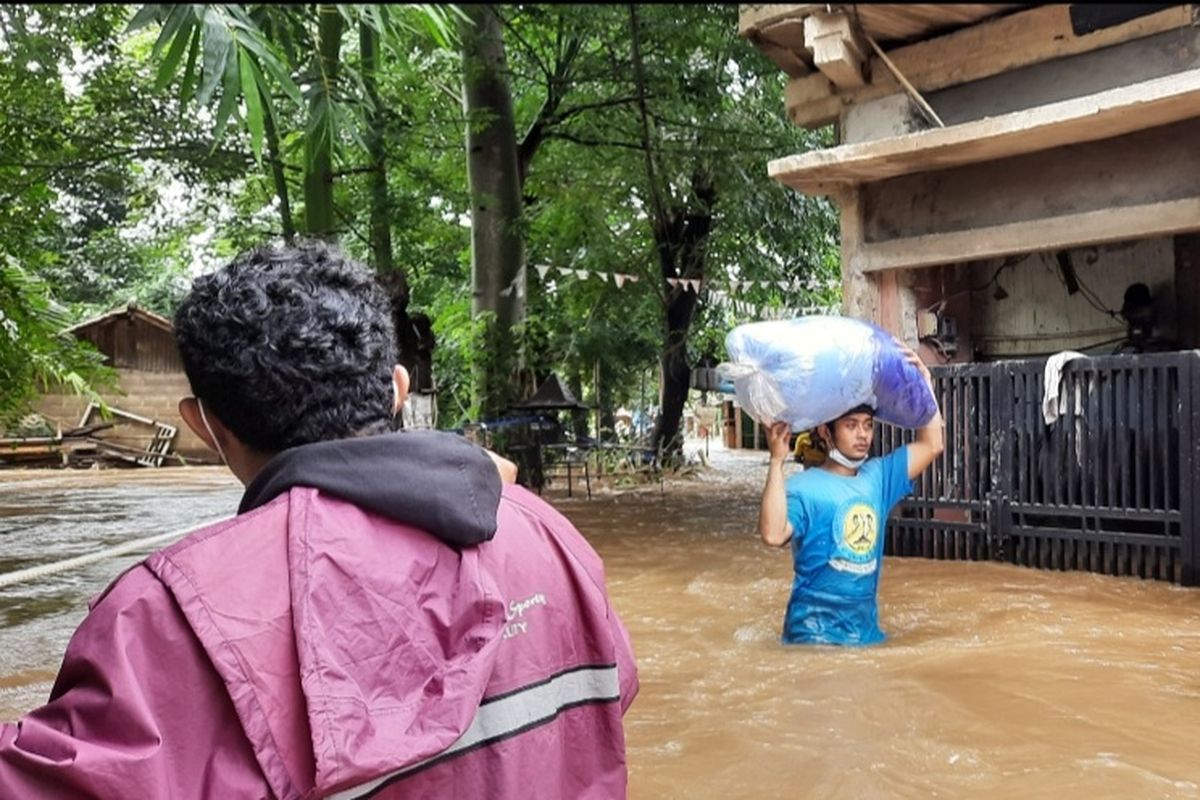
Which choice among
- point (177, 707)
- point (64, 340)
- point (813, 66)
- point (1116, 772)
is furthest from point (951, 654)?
point (64, 340)

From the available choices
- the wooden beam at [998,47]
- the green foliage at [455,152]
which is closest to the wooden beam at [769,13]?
the wooden beam at [998,47]

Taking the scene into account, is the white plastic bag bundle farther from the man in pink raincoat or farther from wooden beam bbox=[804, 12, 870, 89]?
wooden beam bbox=[804, 12, 870, 89]

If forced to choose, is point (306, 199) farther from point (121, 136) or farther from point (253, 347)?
point (253, 347)

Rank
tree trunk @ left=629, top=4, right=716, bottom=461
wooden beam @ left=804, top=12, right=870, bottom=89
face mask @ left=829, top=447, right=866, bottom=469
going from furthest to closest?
tree trunk @ left=629, top=4, right=716, bottom=461 < wooden beam @ left=804, top=12, right=870, bottom=89 < face mask @ left=829, top=447, right=866, bottom=469

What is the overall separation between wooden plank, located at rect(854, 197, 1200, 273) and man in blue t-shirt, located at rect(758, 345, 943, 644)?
113 inches

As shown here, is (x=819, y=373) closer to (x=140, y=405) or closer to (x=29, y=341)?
(x=29, y=341)

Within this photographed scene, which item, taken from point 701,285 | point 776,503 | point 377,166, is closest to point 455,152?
point 377,166

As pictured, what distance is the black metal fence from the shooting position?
6.02 meters

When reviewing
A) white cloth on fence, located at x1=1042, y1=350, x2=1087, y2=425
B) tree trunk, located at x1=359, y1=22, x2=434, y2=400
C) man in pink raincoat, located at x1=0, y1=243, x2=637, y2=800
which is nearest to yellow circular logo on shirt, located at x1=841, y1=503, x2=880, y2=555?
man in pink raincoat, located at x1=0, y1=243, x2=637, y2=800

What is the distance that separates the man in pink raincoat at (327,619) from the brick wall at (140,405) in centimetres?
2455

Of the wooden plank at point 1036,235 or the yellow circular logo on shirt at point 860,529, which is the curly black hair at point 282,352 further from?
the wooden plank at point 1036,235

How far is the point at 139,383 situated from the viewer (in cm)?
→ 2423

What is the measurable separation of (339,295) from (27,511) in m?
12.8

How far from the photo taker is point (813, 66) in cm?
791
